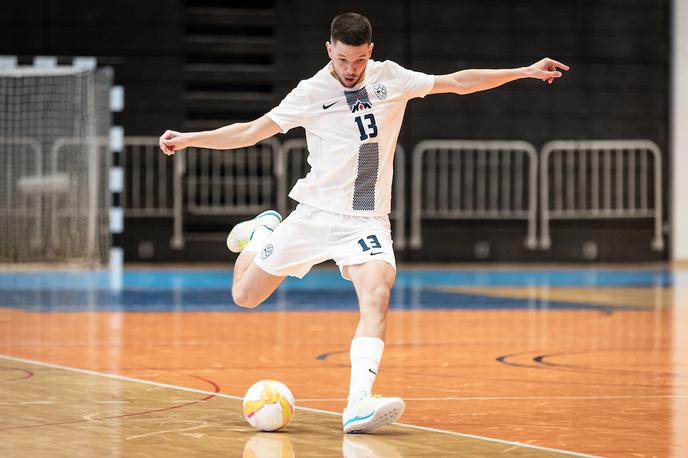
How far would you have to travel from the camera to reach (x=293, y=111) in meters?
4.60

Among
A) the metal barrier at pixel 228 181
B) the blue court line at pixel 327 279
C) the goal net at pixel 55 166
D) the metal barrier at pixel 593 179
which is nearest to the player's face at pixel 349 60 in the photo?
the blue court line at pixel 327 279

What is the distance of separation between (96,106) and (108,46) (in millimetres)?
1553

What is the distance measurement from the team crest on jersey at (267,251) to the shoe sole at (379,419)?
35.9 inches

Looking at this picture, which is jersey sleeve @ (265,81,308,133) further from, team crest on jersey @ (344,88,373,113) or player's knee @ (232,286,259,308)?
player's knee @ (232,286,259,308)

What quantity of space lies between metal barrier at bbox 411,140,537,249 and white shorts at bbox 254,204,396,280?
12.8 meters

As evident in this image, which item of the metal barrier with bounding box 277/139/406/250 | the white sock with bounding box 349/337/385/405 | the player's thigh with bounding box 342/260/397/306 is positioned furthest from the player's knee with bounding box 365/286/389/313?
the metal barrier with bounding box 277/139/406/250

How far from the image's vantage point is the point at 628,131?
699 inches

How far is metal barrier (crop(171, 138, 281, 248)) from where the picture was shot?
1691cm

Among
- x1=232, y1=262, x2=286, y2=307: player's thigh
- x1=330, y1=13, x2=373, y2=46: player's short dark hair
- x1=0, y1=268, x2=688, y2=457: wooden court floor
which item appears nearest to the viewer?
x1=0, y1=268, x2=688, y2=457: wooden court floor

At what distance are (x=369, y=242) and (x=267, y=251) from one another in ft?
1.45

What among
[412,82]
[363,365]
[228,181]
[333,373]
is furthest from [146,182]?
[363,365]

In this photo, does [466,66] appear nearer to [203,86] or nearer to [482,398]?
[203,86]

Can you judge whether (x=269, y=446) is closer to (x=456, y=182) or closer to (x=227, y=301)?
(x=227, y=301)

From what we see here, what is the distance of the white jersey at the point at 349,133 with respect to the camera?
4.53 meters
